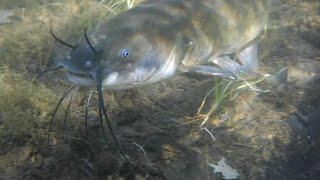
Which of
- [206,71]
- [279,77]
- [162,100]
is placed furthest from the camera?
[279,77]

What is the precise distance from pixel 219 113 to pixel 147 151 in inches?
41.3

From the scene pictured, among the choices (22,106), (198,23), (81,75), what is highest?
(198,23)

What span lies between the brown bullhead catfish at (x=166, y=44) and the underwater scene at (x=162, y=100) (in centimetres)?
1

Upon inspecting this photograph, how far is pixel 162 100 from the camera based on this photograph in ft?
12.6

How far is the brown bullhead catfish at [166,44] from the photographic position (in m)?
2.54

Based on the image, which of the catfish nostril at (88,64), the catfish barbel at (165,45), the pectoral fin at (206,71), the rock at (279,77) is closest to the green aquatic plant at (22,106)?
the catfish barbel at (165,45)

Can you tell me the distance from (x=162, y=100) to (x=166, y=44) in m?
0.97

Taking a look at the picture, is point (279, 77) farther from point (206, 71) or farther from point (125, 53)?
point (125, 53)

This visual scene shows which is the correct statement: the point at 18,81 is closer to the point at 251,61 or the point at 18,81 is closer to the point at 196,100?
the point at 196,100

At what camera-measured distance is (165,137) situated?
3213 mm

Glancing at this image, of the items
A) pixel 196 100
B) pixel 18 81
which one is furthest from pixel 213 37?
pixel 18 81

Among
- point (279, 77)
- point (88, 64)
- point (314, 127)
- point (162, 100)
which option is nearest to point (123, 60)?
point (88, 64)

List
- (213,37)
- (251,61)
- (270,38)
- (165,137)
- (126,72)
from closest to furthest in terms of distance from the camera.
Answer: (126,72), (165,137), (213,37), (251,61), (270,38)

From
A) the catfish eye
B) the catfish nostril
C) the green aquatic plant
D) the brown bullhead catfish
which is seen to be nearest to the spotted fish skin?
the brown bullhead catfish
